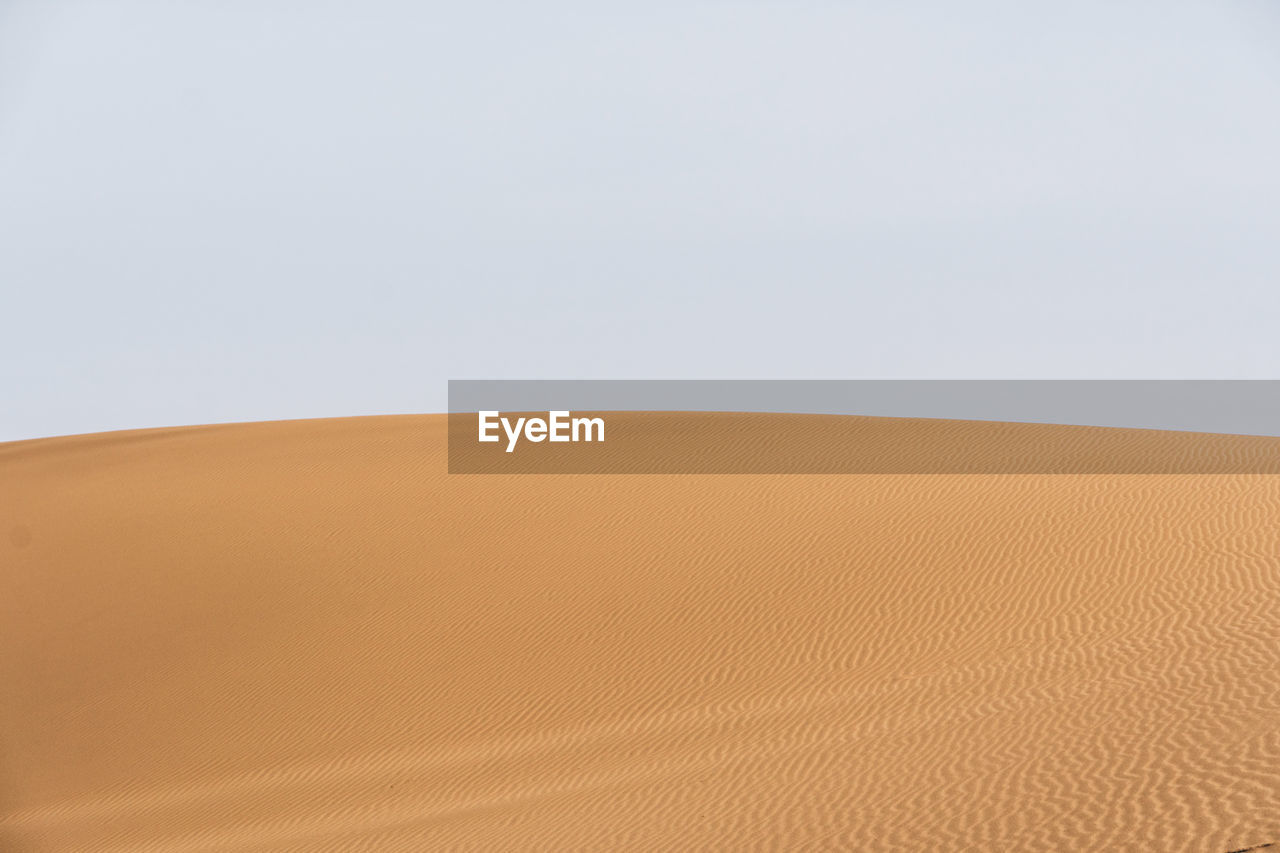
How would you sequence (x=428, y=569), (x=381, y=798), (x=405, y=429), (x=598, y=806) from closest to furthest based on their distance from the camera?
1. (x=598, y=806)
2. (x=381, y=798)
3. (x=428, y=569)
4. (x=405, y=429)

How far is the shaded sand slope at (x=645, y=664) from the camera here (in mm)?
7844

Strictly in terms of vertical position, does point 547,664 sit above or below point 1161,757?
below

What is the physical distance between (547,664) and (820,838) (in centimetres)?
712

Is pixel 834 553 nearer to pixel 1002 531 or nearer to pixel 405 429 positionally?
pixel 1002 531

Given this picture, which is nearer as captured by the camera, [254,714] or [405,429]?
[254,714]

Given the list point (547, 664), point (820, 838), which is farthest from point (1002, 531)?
point (820, 838)

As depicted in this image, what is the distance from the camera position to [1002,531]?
16125 millimetres

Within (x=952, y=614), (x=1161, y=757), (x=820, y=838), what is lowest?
(x=952, y=614)

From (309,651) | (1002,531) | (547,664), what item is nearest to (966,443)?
(1002,531)

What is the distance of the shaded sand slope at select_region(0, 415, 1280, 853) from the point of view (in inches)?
309

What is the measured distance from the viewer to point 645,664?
13.4 m

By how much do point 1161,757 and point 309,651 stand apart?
38.2 ft

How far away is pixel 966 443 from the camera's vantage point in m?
24.9

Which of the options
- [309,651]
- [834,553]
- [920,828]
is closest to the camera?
[920,828]
